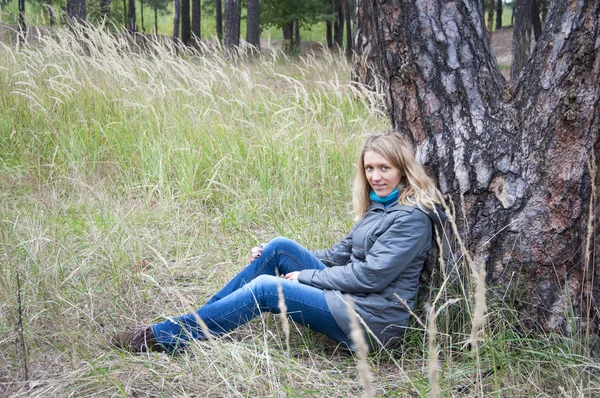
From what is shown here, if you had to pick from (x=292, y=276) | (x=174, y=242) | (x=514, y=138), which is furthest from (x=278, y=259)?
(x=514, y=138)

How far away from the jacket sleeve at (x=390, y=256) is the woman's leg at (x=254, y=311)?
148 millimetres

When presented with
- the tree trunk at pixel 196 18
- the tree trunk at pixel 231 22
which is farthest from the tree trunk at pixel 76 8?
the tree trunk at pixel 196 18

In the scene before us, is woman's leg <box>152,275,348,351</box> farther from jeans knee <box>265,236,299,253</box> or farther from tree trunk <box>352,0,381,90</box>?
tree trunk <box>352,0,381,90</box>

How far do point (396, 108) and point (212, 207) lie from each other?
6.36 ft

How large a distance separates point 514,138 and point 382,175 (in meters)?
0.61

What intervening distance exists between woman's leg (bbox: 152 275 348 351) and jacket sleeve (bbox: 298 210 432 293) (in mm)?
148

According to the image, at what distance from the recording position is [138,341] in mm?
2596

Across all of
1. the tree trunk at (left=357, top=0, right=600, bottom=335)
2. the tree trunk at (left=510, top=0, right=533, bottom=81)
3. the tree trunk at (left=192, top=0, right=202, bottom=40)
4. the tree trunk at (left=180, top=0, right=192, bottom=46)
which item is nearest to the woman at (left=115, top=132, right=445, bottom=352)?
the tree trunk at (left=357, top=0, right=600, bottom=335)

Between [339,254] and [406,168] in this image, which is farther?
[339,254]

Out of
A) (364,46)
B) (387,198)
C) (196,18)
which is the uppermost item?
(196,18)

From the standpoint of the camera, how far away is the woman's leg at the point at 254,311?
2.60 metres

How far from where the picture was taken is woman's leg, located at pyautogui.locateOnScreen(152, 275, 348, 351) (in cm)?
260

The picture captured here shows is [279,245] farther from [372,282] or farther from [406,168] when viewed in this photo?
[406,168]

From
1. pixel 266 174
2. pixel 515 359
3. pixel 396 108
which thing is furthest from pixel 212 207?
pixel 515 359
